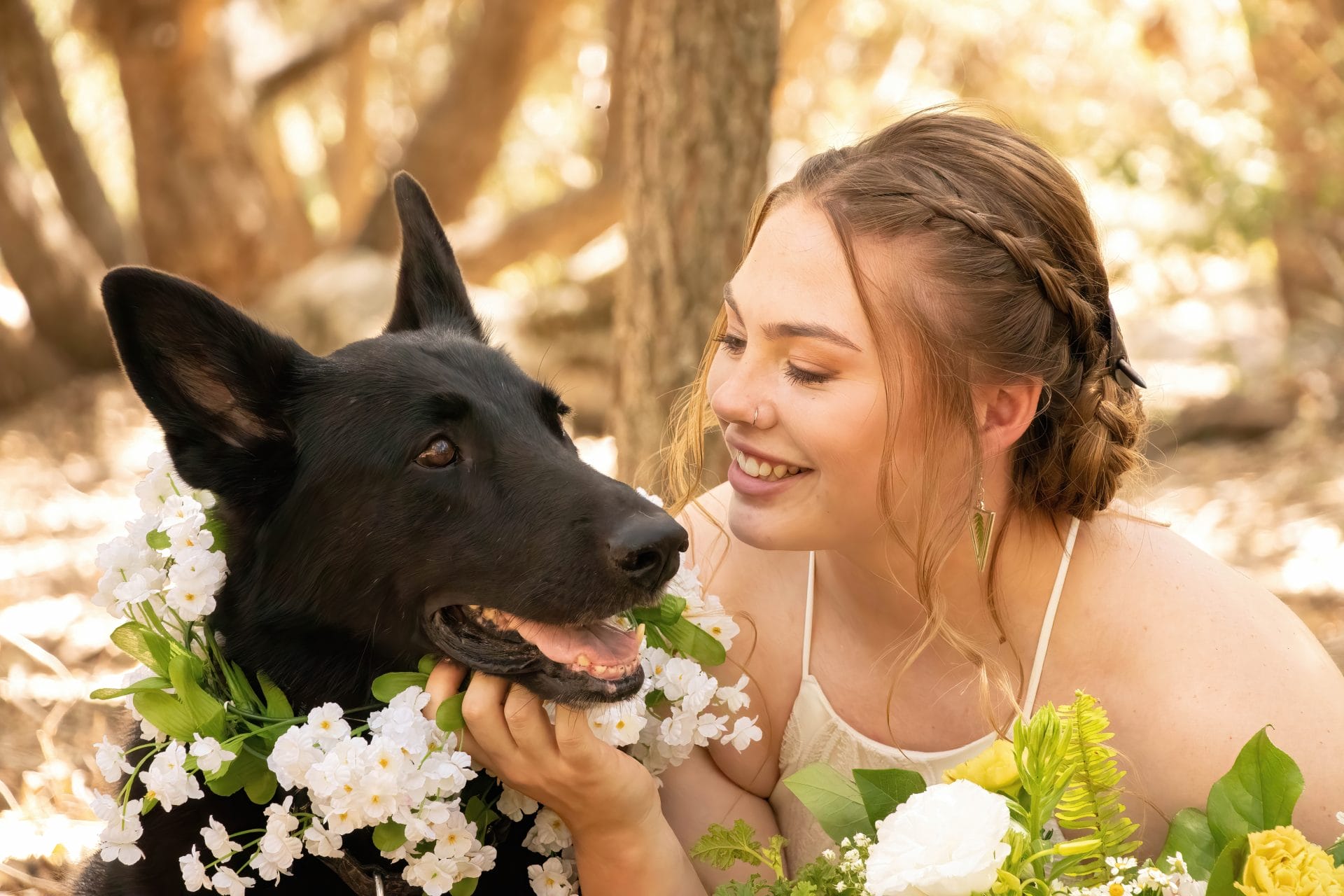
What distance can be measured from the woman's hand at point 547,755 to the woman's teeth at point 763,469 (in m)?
0.56

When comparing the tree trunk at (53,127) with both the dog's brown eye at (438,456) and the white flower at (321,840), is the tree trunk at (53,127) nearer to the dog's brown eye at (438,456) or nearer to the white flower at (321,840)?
the dog's brown eye at (438,456)

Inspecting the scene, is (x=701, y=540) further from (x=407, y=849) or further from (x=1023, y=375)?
(x=407, y=849)

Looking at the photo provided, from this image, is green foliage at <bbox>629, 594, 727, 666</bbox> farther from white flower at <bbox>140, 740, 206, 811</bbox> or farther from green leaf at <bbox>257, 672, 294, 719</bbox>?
white flower at <bbox>140, 740, 206, 811</bbox>

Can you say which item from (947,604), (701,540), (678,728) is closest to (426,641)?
(678,728)

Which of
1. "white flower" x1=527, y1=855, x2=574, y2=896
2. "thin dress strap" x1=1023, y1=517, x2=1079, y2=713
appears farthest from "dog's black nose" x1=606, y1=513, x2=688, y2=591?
"thin dress strap" x1=1023, y1=517, x2=1079, y2=713

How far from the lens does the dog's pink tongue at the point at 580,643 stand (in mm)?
2023

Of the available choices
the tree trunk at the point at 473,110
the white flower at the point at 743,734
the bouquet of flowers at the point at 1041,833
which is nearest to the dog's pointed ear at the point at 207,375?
the white flower at the point at 743,734

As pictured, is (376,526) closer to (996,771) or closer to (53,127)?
(996,771)

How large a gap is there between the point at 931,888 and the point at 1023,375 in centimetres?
104

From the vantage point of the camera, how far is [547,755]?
2006 millimetres

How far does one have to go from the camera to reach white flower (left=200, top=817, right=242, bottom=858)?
6.17ft

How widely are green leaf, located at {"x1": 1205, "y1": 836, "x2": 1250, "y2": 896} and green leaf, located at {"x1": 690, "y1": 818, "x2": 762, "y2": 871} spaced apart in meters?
0.64

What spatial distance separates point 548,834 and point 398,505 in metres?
0.66

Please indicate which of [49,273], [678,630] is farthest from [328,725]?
[49,273]
